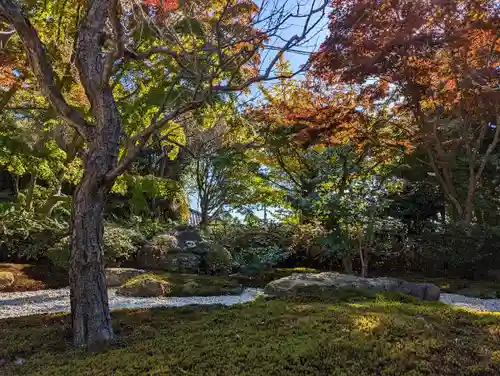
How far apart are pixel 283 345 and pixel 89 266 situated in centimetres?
140

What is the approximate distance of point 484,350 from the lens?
2297 millimetres

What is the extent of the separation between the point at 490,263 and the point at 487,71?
10.9 ft

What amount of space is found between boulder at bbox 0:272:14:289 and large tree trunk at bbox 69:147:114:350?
3.85 m

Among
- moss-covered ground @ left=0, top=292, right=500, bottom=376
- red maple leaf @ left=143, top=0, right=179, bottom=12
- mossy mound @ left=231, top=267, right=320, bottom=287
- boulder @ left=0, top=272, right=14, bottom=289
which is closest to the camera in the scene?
moss-covered ground @ left=0, top=292, right=500, bottom=376

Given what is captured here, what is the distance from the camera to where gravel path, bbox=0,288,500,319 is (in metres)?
4.63

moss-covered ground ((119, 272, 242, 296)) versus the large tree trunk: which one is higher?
the large tree trunk

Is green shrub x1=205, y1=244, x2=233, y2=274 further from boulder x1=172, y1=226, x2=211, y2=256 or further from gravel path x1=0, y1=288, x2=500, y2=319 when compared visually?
gravel path x1=0, y1=288, x2=500, y2=319

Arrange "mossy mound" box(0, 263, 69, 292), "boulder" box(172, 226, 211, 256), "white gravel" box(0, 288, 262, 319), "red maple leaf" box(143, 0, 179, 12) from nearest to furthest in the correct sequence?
"red maple leaf" box(143, 0, 179, 12), "white gravel" box(0, 288, 262, 319), "mossy mound" box(0, 263, 69, 292), "boulder" box(172, 226, 211, 256)

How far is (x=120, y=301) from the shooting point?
16.3 feet

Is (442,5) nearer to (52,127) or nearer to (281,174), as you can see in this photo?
(281,174)

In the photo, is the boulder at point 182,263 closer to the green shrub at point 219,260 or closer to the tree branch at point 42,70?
the green shrub at point 219,260

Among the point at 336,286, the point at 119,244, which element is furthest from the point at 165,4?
the point at 119,244

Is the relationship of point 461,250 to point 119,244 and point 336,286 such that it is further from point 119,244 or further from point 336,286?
point 119,244

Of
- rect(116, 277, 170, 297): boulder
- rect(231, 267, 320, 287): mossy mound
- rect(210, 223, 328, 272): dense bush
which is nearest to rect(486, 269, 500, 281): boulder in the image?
rect(210, 223, 328, 272): dense bush
